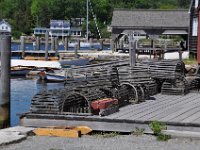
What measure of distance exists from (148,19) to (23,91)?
3834 centimetres

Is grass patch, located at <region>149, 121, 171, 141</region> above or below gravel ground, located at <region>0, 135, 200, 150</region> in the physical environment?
above

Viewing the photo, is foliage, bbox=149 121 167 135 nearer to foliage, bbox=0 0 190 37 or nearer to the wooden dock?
the wooden dock

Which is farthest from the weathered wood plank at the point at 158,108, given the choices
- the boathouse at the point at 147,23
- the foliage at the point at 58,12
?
the foliage at the point at 58,12

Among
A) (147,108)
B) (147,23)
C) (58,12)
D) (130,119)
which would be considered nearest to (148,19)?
(147,23)

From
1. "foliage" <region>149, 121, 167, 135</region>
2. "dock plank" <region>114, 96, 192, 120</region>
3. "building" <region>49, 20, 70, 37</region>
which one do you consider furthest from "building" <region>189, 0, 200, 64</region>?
"building" <region>49, 20, 70, 37</region>

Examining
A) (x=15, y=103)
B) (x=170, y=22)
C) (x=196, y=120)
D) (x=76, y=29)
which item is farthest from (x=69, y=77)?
(x=76, y=29)

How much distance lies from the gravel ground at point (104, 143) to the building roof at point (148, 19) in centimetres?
5682

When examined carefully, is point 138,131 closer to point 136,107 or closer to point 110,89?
point 136,107

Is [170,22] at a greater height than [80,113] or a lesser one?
greater

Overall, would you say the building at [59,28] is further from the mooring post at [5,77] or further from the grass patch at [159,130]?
the grass patch at [159,130]

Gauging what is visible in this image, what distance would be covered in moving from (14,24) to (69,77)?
141 meters

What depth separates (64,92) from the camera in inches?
527

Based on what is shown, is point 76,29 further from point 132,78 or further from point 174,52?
point 132,78

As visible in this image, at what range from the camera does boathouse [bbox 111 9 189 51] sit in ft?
225
